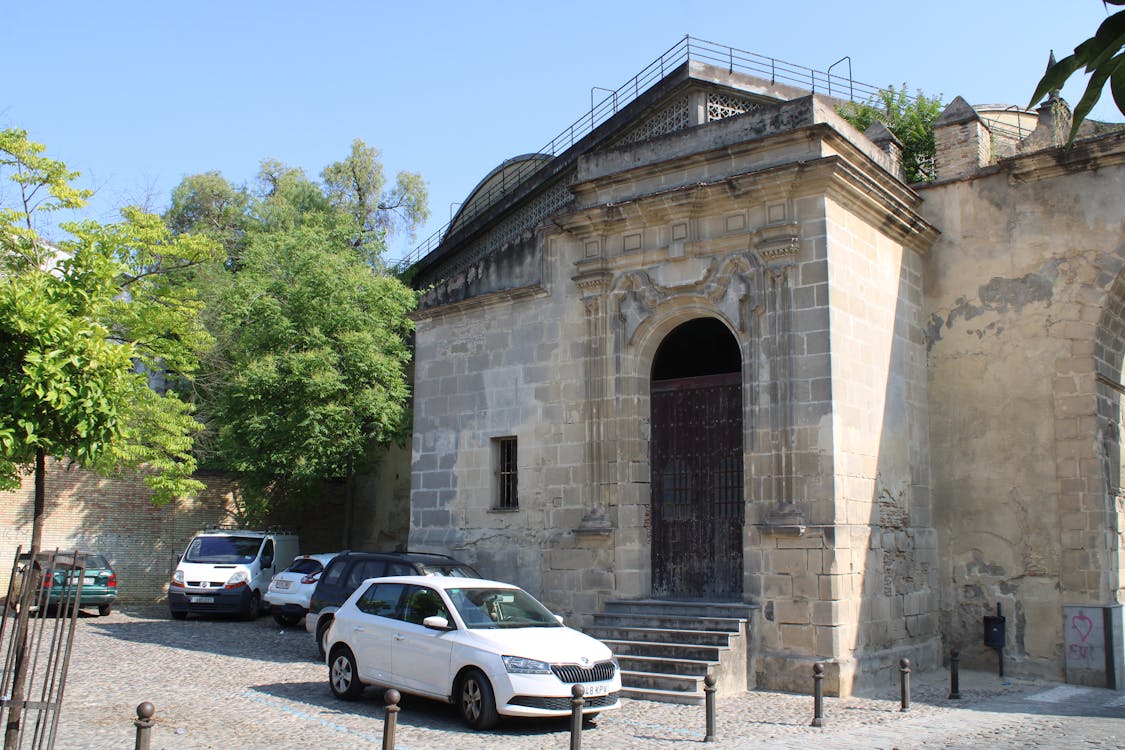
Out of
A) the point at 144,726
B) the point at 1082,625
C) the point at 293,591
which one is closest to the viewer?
the point at 144,726

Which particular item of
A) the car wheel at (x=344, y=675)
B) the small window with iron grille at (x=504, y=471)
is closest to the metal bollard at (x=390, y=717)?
the car wheel at (x=344, y=675)

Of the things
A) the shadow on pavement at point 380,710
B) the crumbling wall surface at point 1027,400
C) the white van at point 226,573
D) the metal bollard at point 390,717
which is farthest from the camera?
the white van at point 226,573

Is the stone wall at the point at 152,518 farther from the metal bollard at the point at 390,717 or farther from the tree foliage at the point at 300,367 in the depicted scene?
the metal bollard at the point at 390,717

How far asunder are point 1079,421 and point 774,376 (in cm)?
468

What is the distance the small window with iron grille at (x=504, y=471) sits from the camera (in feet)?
54.8

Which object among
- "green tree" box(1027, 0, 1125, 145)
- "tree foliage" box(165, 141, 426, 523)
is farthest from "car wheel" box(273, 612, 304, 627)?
"green tree" box(1027, 0, 1125, 145)

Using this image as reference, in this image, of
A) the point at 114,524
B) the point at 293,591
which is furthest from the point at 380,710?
the point at 114,524

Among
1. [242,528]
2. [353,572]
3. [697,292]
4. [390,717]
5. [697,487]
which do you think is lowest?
[390,717]

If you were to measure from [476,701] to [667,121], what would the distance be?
17.2 meters

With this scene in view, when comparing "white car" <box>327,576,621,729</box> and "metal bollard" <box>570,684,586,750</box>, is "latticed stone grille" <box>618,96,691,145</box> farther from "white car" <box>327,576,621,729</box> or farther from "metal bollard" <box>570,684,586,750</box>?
"metal bollard" <box>570,684,586,750</box>

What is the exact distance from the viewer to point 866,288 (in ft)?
46.9

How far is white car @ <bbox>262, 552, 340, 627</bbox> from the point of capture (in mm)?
19516

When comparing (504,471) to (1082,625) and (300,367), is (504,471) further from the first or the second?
(1082,625)

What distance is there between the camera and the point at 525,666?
9.64 metres
